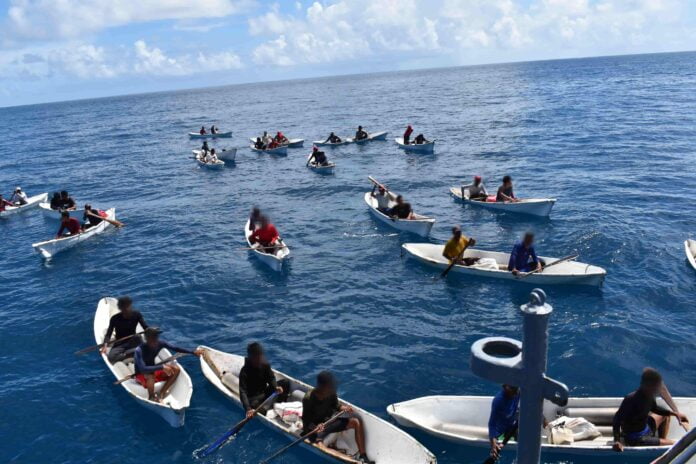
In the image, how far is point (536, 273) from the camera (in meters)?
19.7

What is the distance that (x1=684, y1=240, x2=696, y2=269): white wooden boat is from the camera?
67.2ft

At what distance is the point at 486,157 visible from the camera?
45.0m

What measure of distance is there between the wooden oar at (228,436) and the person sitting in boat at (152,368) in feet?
7.62

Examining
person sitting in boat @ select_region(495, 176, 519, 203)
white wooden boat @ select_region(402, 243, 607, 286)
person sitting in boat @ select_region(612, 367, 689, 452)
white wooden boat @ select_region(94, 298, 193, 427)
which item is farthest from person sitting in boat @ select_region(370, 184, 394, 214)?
person sitting in boat @ select_region(612, 367, 689, 452)

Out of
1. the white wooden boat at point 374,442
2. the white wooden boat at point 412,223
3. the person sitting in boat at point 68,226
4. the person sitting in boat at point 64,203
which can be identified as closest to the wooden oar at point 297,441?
the white wooden boat at point 374,442

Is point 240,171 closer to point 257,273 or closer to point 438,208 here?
point 438,208

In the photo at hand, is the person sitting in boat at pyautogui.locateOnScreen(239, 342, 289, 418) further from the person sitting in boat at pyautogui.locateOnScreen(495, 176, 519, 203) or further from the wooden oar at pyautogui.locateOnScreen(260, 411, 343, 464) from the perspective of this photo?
the person sitting in boat at pyautogui.locateOnScreen(495, 176, 519, 203)

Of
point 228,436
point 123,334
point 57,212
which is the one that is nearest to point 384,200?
point 123,334

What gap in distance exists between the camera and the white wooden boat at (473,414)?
454 inches

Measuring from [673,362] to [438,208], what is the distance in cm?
1753

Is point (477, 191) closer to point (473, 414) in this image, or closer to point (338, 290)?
point (338, 290)

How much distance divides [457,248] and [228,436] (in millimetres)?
12413

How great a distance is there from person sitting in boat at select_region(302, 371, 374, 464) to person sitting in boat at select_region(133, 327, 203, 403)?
14.8 feet

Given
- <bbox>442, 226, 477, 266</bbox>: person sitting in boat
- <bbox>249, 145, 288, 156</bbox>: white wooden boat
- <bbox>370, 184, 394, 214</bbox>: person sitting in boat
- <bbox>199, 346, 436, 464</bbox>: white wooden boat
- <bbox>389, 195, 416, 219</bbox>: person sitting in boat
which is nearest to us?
<bbox>199, 346, 436, 464</bbox>: white wooden boat
